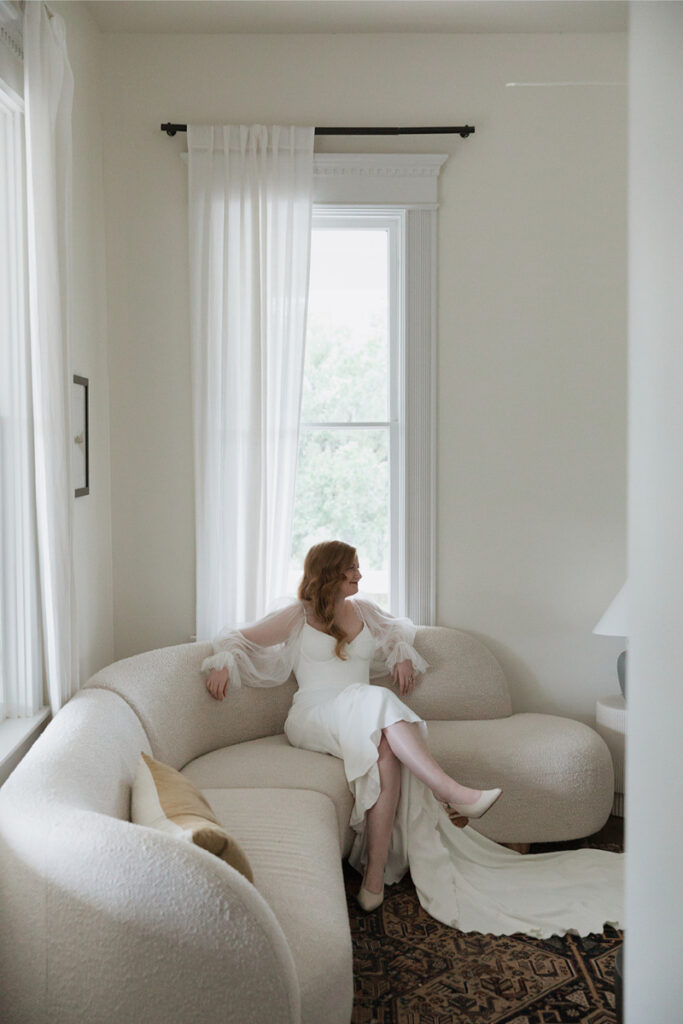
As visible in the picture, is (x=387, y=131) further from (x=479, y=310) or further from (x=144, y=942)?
(x=144, y=942)

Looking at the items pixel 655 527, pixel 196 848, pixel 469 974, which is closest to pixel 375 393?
pixel 469 974

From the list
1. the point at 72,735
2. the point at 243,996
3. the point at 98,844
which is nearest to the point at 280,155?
the point at 72,735

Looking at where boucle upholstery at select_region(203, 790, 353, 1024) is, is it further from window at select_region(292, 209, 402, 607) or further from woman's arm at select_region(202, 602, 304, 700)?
window at select_region(292, 209, 402, 607)

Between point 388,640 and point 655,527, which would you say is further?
point 388,640

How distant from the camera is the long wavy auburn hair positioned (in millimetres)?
3303

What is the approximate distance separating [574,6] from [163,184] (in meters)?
1.77

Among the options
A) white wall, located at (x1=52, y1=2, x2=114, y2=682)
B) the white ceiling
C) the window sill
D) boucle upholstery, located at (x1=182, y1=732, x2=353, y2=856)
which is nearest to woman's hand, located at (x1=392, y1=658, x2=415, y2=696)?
boucle upholstery, located at (x1=182, y1=732, x2=353, y2=856)

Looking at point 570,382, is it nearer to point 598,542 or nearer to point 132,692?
point 598,542

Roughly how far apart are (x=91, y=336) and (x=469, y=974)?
257cm

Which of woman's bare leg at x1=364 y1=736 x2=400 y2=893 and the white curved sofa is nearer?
the white curved sofa

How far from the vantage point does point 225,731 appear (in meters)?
3.26

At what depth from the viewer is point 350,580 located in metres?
3.32

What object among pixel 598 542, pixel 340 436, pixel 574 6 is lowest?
pixel 598 542

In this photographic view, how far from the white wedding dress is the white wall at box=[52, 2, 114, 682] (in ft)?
1.79
